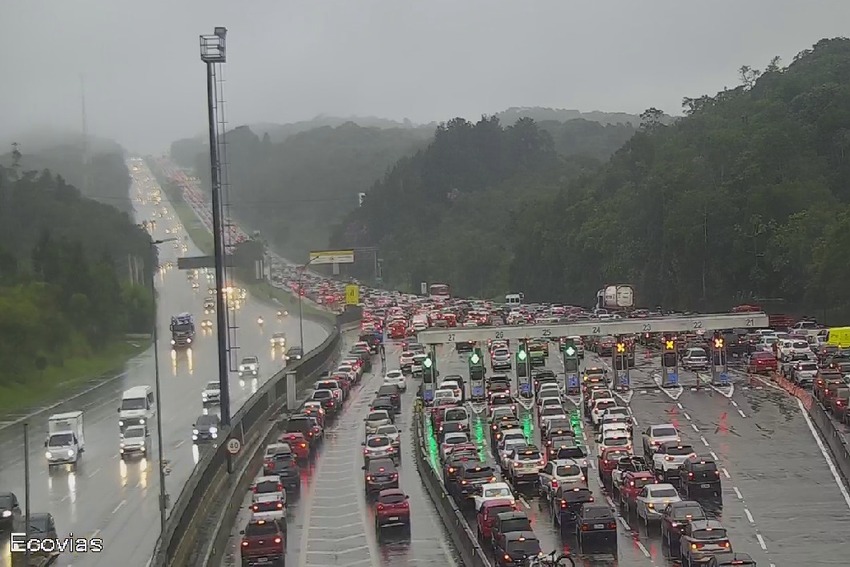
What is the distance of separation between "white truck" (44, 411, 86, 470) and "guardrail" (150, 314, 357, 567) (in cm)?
661

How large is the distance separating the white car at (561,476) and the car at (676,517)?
4819mm

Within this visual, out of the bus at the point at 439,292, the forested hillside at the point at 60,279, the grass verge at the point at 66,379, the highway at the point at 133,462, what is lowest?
the highway at the point at 133,462

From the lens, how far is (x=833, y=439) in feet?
133

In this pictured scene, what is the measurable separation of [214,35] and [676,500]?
82.5 ft

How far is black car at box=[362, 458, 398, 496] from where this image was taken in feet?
127

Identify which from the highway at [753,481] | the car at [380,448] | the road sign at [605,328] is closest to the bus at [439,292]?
the road sign at [605,328]

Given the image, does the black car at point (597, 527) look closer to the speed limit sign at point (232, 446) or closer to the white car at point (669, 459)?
A: the white car at point (669, 459)

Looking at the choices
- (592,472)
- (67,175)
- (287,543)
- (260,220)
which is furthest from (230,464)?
(260,220)

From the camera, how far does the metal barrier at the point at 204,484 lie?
28266 millimetres

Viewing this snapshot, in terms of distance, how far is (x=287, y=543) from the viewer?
3278cm

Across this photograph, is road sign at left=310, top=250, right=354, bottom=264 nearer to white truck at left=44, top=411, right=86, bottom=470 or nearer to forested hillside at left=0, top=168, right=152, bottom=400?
forested hillside at left=0, top=168, right=152, bottom=400

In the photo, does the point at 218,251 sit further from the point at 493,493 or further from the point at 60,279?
the point at 60,279

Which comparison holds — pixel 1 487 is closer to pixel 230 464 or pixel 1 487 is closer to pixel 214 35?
pixel 230 464

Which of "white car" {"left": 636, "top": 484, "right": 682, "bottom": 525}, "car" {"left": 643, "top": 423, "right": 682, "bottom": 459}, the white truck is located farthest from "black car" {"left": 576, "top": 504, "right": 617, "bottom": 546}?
the white truck
